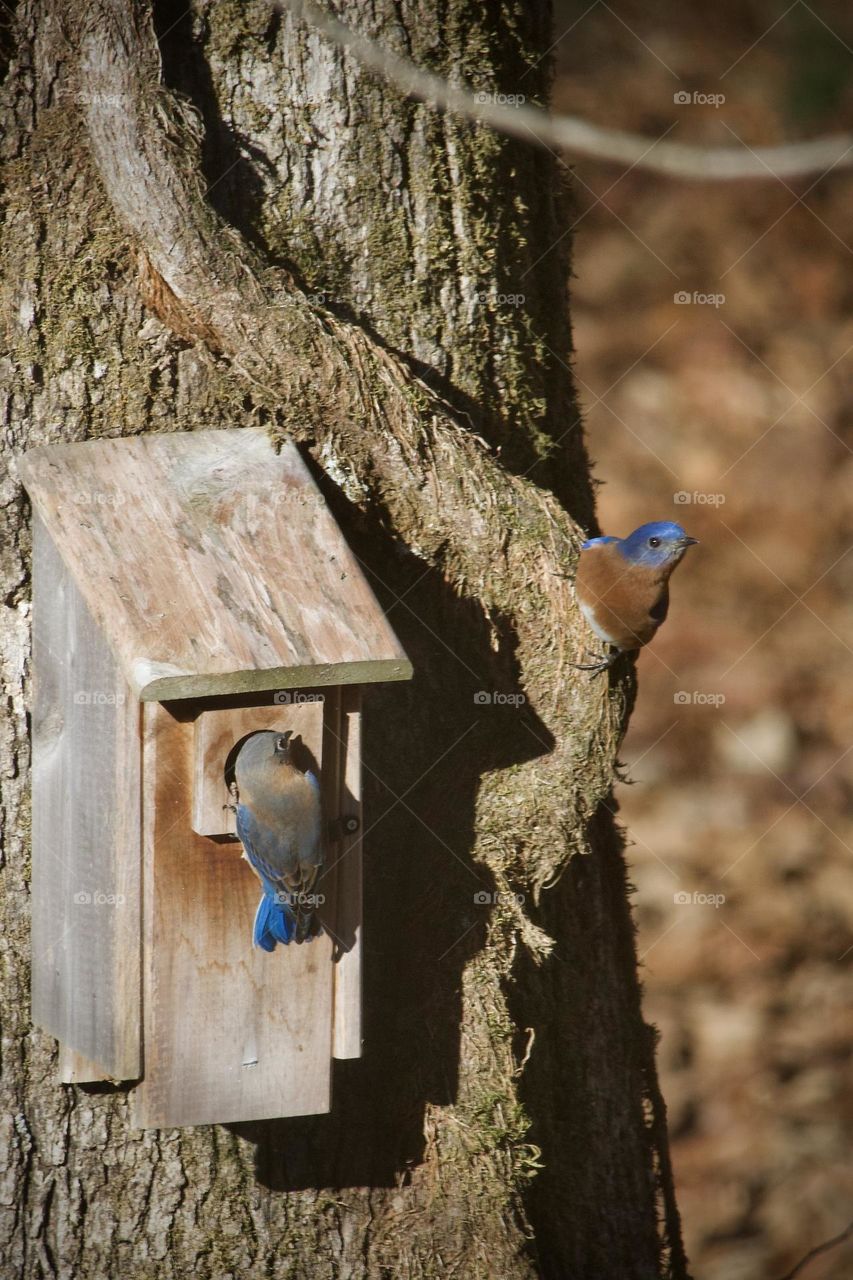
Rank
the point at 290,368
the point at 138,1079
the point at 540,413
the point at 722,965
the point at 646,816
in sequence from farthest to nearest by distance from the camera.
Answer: the point at 646,816 < the point at 722,965 < the point at 540,413 < the point at 290,368 < the point at 138,1079

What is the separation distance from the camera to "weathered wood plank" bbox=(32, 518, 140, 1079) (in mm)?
2381

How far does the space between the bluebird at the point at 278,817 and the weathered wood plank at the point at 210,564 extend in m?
0.13

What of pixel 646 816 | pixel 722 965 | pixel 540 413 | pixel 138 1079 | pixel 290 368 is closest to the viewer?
pixel 138 1079

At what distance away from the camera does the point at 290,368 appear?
2.77m

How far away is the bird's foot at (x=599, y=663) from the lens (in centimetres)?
291

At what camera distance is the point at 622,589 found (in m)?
2.80

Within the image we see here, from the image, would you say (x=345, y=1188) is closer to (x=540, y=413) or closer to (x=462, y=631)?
(x=462, y=631)

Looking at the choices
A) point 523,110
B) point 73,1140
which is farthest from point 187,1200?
point 523,110

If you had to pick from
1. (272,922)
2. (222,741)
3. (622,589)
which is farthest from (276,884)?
(622,589)

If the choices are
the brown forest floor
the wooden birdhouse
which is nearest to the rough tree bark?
the wooden birdhouse

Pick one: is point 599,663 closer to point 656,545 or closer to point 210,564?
point 656,545

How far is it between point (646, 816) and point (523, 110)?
4.49m

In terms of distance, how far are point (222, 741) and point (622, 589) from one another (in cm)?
99

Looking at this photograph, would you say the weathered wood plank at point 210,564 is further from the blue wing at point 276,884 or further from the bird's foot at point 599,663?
the bird's foot at point 599,663
